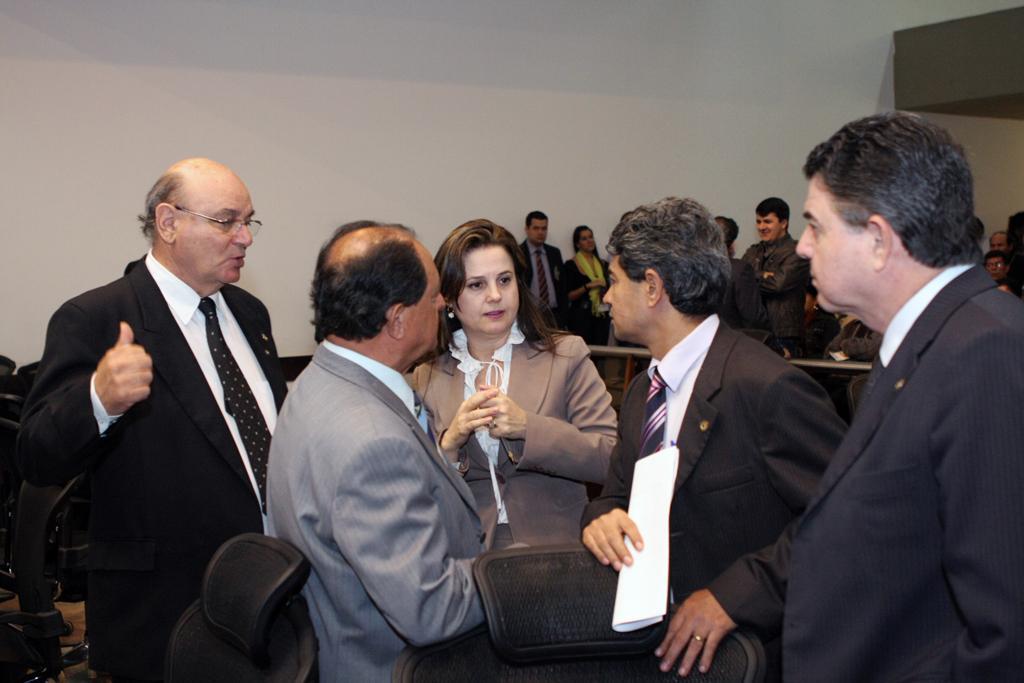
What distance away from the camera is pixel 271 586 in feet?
4.95

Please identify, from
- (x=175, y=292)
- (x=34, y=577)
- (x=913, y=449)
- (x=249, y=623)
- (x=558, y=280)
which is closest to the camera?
(x=913, y=449)

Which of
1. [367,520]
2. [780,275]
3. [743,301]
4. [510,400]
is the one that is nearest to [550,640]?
[367,520]

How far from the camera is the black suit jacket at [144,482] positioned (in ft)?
7.09

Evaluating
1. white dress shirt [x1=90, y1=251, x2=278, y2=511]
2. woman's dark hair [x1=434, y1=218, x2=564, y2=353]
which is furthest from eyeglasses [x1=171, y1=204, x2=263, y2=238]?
woman's dark hair [x1=434, y1=218, x2=564, y2=353]

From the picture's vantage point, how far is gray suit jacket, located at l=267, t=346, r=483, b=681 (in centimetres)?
155

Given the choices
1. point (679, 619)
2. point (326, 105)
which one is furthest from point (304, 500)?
point (326, 105)

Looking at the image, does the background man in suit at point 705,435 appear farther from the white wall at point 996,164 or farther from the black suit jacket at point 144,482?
the white wall at point 996,164

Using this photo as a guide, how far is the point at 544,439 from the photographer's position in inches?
95.4

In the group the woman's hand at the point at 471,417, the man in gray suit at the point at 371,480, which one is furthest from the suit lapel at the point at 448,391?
the man in gray suit at the point at 371,480

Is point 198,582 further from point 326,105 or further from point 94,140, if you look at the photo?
point 326,105

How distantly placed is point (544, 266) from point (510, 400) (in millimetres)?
8024

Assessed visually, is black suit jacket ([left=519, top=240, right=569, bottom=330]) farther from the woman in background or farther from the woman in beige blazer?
the woman in beige blazer

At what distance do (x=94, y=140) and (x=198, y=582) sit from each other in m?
6.21

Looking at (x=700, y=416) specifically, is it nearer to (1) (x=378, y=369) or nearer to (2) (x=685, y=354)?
(2) (x=685, y=354)
